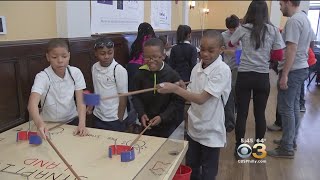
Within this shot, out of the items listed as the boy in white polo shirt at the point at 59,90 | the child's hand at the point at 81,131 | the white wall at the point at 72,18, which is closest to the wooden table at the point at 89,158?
the child's hand at the point at 81,131

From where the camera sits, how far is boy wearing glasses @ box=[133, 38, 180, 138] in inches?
63.5

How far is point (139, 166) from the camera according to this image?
1.11 m

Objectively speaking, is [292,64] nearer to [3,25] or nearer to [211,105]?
[211,105]

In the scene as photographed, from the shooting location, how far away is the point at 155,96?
5.61 ft

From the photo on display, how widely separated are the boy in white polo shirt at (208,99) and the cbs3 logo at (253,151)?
2.92ft

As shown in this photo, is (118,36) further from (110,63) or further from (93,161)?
(93,161)

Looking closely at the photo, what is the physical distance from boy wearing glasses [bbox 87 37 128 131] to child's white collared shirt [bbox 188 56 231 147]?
49cm

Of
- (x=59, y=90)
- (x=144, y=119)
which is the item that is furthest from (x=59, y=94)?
(x=144, y=119)

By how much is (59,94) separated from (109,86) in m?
0.34

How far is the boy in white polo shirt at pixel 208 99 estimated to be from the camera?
144 cm

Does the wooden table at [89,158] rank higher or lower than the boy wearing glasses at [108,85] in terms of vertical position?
lower

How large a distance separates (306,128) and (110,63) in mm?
2495

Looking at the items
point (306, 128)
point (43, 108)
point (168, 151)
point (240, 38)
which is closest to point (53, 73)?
point (43, 108)

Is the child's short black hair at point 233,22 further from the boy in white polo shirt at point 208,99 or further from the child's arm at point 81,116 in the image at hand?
the child's arm at point 81,116
